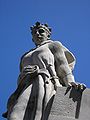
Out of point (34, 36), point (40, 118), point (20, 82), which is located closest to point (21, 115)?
point (40, 118)

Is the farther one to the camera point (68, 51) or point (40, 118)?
point (68, 51)

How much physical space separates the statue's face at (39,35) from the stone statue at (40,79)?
3cm

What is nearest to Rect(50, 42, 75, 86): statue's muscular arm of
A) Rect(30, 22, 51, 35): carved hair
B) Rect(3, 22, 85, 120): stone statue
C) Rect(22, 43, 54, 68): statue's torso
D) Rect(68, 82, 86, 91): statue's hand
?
Rect(3, 22, 85, 120): stone statue

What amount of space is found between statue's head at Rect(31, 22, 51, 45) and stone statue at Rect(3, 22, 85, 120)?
0.14ft

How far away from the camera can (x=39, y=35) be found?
1118 cm

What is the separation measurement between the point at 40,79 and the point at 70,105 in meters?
1.00

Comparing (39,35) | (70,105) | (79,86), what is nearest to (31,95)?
(70,105)

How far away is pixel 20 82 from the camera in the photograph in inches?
368

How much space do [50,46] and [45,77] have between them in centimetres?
157

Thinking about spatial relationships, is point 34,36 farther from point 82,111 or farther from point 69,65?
point 82,111

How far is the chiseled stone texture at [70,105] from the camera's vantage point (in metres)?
8.31

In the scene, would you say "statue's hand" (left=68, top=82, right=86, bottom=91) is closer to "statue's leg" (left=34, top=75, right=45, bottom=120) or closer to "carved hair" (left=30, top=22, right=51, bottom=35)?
"statue's leg" (left=34, top=75, right=45, bottom=120)

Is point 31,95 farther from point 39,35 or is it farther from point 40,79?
point 39,35

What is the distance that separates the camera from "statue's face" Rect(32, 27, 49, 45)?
11.1 metres
